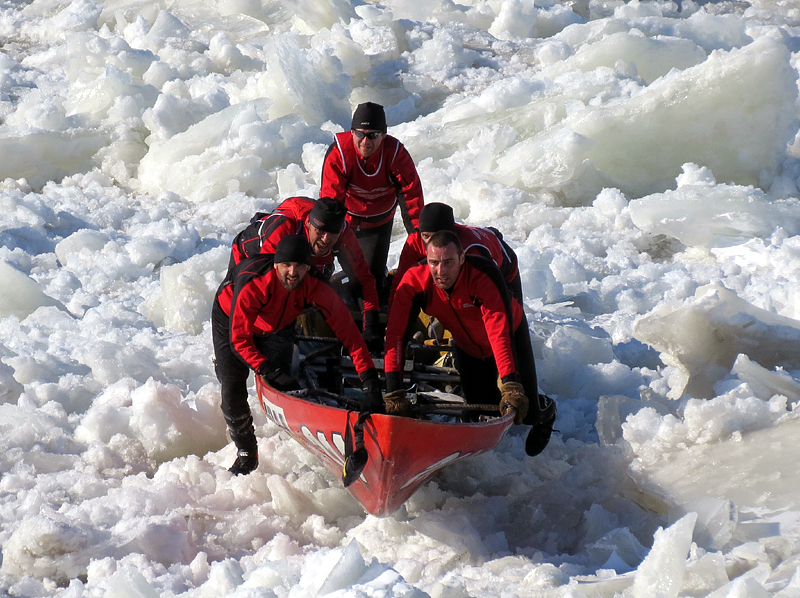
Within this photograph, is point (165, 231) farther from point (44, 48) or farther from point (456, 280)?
point (44, 48)

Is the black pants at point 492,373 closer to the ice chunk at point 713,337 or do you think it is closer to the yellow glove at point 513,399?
the yellow glove at point 513,399

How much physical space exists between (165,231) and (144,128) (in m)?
2.67

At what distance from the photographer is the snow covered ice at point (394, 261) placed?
4.16m

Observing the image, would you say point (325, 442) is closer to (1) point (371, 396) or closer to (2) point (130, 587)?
(1) point (371, 396)

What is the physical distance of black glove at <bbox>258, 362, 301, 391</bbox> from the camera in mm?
4457

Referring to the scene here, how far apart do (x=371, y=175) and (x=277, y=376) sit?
5.55 ft

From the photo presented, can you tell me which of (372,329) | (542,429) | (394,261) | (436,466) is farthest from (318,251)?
(394,261)

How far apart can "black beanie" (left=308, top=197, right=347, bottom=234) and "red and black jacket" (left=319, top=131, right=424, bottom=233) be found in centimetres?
86

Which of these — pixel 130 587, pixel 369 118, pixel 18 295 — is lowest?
pixel 18 295

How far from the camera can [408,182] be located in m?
5.61

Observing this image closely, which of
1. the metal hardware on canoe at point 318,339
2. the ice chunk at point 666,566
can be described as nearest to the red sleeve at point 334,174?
the metal hardware on canoe at point 318,339

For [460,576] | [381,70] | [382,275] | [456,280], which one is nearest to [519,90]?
[381,70]

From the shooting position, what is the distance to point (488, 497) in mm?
4793

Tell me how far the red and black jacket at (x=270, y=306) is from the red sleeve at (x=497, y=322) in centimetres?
64
